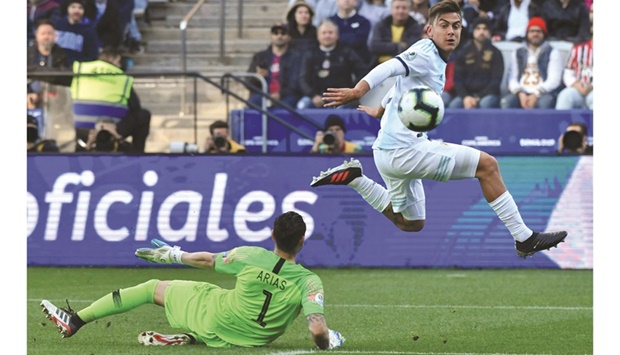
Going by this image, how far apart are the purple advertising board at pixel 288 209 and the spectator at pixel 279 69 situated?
2.35 metres

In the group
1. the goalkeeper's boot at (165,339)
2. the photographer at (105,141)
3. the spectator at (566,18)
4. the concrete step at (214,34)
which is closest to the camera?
the goalkeeper's boot at (165,339)

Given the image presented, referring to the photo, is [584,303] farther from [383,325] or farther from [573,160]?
[573,160]

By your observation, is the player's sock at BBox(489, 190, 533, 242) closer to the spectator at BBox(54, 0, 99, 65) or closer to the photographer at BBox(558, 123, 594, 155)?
the photographer at BBox(558, 123, 594, 155)

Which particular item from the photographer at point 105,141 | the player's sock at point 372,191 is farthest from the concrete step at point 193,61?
the player's sock at point 372,191

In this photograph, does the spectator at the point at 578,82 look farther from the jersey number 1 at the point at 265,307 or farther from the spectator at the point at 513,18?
the jersey number 1 at the point at 265,307

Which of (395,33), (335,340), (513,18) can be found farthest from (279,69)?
(335,340)

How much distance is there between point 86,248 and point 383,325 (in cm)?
695

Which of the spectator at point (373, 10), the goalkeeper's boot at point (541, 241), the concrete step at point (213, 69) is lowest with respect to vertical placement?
the goalkeeper's boot at point (541, 241)

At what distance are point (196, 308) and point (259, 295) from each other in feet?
1.86

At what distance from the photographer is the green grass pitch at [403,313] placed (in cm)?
985

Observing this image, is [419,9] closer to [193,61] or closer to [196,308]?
[193,61]

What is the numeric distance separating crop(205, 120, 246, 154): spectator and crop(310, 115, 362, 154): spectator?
109 centimetres

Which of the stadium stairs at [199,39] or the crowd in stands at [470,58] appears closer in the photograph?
the crowd in stands at [470,58]

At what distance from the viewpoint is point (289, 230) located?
9180 mm
